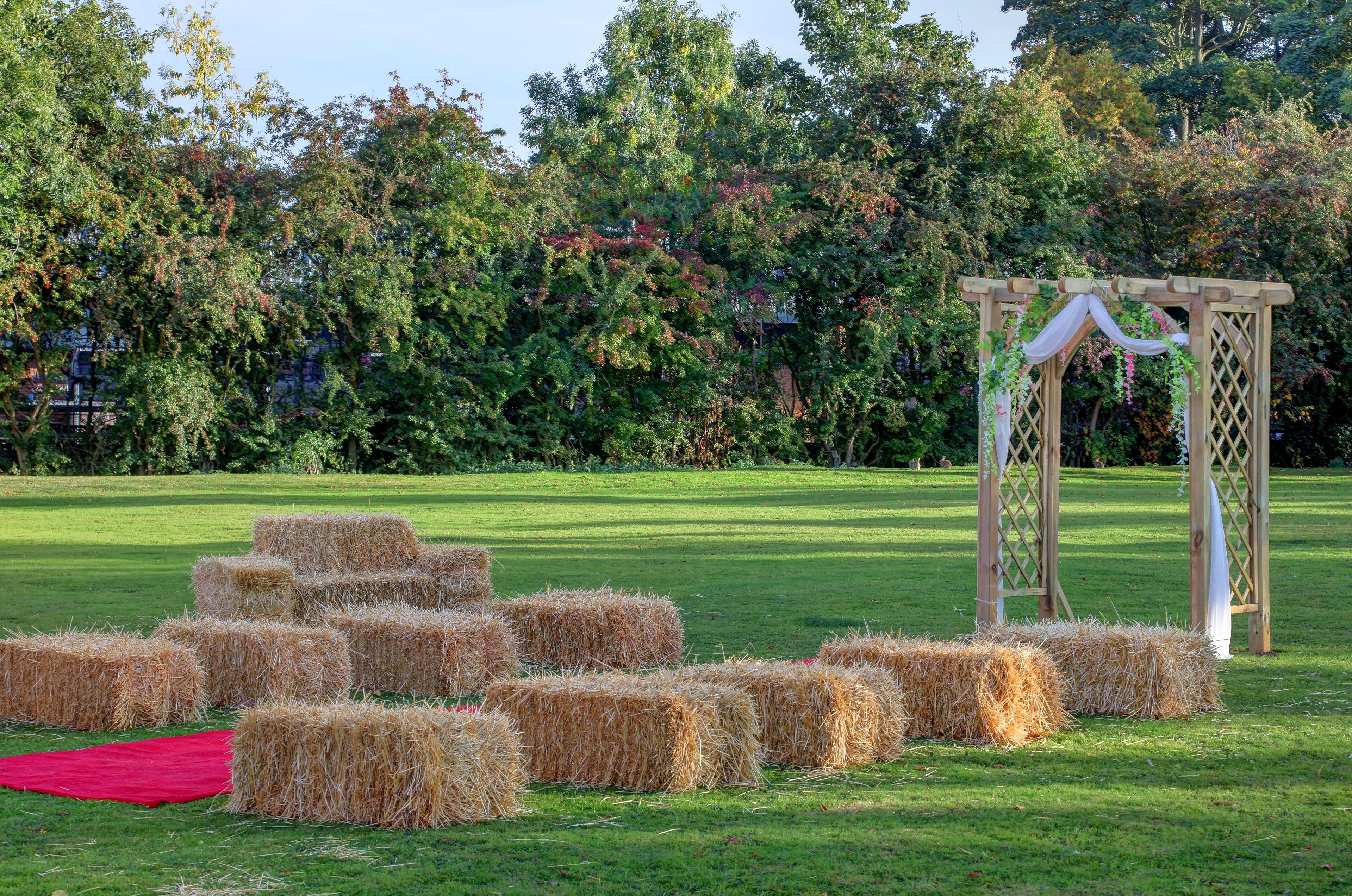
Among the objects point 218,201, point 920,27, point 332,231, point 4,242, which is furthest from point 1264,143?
point 4,242

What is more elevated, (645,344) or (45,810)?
(645,344)

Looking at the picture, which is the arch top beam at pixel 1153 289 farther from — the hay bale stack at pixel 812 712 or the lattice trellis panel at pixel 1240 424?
the hay bale stack at pixel 812 712

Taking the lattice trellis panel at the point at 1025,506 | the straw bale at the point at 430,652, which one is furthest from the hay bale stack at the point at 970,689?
the lattice trellis panel at the point at 1025,506

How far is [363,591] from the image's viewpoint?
822cm

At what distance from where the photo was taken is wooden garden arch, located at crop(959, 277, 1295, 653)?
795 cm

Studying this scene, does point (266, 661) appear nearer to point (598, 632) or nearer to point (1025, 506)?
point (598, 632)

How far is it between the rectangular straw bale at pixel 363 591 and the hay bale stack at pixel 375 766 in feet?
10.7

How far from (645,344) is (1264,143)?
512 inches

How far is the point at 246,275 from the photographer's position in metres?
20.6

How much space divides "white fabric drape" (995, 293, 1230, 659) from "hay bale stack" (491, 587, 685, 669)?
255cm

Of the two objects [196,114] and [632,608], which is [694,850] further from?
[196,114]

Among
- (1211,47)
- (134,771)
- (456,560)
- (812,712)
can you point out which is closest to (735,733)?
(812,712)

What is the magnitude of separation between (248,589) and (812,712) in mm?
3838

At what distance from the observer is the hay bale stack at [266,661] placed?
627 centimetres
